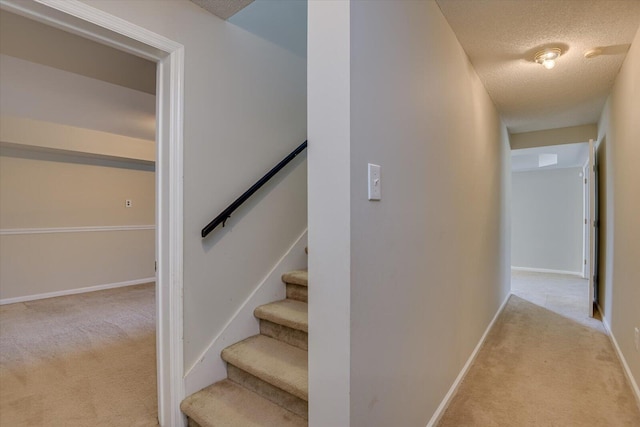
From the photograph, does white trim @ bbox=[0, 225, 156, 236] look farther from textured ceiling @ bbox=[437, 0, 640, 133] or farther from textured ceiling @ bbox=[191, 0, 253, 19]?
textured ceiling @ bbox=[437, 0, 640, 133]

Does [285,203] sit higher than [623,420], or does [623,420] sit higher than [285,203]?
[285,203]

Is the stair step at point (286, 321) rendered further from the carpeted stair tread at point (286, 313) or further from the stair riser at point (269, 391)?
the stair riser at point (269, 391)

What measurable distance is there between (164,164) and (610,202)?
12.1ft

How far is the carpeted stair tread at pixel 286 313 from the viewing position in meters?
1.78

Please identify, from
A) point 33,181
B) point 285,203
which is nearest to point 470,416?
point 285,203

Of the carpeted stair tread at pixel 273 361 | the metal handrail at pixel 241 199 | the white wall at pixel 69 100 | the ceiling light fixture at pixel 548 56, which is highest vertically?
the white wall at pixel 69 100

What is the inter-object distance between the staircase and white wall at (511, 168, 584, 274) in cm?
638

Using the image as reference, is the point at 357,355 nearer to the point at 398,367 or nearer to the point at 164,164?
the point at 398,367

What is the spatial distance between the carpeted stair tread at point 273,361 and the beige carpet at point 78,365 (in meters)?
0.57

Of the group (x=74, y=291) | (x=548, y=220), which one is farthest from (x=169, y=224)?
(x=548, y=220)

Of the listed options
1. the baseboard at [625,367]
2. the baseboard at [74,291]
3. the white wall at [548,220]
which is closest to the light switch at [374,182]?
the baseboard at [625,367]

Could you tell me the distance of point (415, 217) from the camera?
1422 mm

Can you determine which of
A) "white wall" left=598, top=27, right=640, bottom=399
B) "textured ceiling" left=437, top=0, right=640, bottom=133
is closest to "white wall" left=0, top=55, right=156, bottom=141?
"textured ceiling" left=437, top=0, right=640, bottom=133

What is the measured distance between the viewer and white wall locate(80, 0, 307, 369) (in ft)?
5.50
